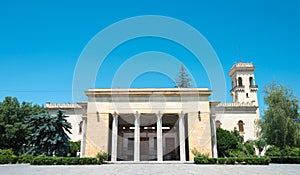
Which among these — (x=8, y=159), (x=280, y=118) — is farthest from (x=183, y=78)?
(x=8, y=159)

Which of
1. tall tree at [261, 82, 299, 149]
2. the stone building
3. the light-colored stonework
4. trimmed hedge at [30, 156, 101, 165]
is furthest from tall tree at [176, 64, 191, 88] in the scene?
trimmed hedge at [30, 156, 101, 165]

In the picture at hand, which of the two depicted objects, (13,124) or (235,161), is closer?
(235,161)

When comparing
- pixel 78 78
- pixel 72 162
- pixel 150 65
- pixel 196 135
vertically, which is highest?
pixel 150 65

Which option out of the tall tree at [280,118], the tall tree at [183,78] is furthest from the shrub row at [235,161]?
the tall tree at [183,78]

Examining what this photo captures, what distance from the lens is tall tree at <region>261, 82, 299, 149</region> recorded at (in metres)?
21.5

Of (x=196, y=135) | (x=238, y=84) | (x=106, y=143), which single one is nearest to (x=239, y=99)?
(x=238, y=84)

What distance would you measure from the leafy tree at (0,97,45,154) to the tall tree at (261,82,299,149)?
92.8 ft

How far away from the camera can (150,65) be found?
68.1ft

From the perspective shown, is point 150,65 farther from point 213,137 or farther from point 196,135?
point 213,137

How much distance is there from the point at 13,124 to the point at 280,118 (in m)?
31.5

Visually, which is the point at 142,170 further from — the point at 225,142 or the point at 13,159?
the point at 225,142

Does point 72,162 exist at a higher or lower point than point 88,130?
lower

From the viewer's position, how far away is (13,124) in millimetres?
30688

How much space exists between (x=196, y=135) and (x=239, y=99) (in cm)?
2366
